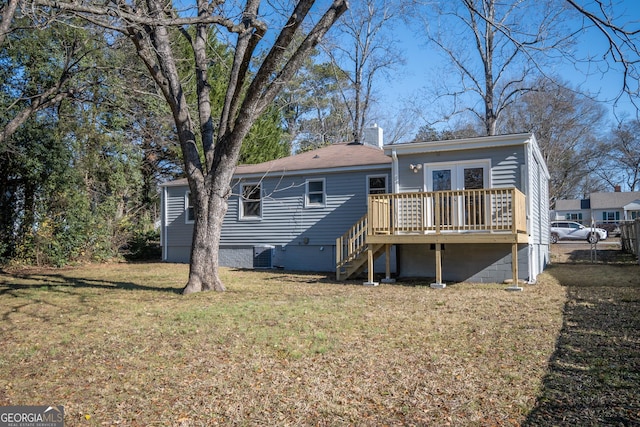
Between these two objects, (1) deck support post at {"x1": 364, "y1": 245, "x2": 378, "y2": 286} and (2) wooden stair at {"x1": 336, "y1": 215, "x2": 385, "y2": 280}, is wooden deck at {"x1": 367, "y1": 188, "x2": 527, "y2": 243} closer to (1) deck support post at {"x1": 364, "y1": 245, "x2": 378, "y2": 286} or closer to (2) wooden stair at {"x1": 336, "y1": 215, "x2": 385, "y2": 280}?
(1) deck support post at {"x1": 364, "y1": 245, "x2": 378, "y2": 286}

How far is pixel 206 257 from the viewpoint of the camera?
31.5 feet

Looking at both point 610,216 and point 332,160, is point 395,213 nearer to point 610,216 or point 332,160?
A: point 332,160

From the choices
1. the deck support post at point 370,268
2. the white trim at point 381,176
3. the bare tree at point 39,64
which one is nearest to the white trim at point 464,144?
the white trim at point 381,176

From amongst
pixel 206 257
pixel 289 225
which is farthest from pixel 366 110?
pixel 206 257

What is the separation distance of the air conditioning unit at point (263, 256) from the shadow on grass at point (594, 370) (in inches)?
394

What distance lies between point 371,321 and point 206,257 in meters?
4.15

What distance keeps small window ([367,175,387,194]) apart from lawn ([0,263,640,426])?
577 cm

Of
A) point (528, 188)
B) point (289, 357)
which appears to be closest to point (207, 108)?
point (289, 357)

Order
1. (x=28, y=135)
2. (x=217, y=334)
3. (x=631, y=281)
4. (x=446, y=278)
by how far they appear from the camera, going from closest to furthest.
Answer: (x=217, y=334)
(x=631, y=281)
(x=446, y=278)
(x=28, y=135)

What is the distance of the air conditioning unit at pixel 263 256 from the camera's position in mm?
16266

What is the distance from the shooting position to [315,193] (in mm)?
15617

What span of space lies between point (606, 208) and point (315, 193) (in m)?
37.3

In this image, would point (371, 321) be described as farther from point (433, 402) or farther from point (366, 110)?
point (366, 110)

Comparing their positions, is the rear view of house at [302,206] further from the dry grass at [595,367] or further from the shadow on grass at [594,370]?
the shadow on grass at [594,370]
